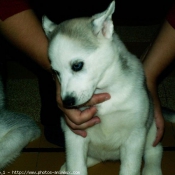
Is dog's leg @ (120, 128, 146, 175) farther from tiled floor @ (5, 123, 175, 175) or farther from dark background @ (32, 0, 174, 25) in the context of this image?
dark background @ (32, 0, 174, 25)

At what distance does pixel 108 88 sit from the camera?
1.63 meters

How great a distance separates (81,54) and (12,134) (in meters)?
0.95

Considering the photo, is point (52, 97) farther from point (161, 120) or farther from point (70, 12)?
point (161, 120)

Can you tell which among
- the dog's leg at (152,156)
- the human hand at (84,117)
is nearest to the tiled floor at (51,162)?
A: the dog's leg at (152,156)

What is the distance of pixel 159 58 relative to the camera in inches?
77.4

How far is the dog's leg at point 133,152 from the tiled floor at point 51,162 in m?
0.43

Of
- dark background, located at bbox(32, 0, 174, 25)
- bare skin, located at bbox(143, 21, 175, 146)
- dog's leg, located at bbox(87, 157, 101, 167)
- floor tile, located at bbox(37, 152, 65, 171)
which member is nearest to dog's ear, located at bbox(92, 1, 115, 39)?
bare skin, located at bbox(143, 21, 175, 146)

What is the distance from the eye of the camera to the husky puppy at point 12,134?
2.03 m

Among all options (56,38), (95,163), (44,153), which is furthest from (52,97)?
(56,38)

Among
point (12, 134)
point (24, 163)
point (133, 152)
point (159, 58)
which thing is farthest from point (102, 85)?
point (24, 163)

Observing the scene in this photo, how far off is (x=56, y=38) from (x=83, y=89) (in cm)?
28

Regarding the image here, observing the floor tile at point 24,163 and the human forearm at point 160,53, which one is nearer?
the human forearm at point 160,53

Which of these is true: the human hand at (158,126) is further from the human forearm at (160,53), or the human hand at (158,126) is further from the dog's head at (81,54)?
the dog's head at (81,54)

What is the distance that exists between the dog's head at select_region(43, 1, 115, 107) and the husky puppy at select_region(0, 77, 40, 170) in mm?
804
